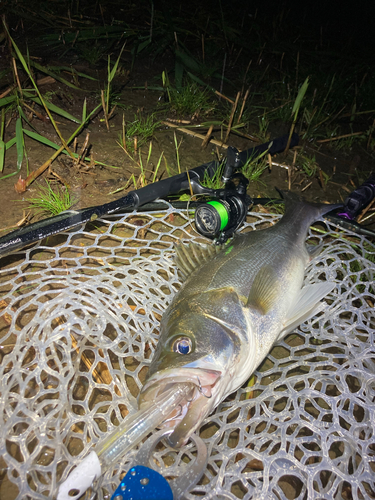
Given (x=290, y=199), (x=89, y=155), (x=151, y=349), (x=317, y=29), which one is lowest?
(x=151, y=349)

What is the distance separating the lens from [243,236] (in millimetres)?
2889

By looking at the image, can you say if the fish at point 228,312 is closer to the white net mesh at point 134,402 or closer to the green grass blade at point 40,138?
the white net mesh at point 134,402

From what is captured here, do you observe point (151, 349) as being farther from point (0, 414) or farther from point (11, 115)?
point (11, 115)

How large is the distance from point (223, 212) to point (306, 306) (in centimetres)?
103

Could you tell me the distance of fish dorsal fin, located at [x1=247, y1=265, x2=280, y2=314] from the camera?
92.7 inches

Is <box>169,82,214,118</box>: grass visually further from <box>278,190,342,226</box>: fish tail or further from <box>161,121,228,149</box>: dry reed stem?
<box>278,190,342,226</box>: fish tail

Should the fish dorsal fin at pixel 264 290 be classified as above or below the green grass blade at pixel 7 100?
below

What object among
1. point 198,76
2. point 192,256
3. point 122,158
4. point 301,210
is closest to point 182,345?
point 192,256

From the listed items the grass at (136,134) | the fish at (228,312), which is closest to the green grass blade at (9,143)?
the grass at (136,134)

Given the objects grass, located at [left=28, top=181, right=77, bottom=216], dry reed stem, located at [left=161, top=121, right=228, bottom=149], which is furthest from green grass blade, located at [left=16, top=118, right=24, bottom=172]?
dry reed stem, located at [left=161, top=121, right=228, bottom=149]

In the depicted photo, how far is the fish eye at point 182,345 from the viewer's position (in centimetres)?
193

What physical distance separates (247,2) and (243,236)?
9530mm

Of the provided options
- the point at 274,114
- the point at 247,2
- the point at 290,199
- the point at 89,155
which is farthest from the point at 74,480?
the point at 247,2

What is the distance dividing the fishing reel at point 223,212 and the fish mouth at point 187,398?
1.46 meters
